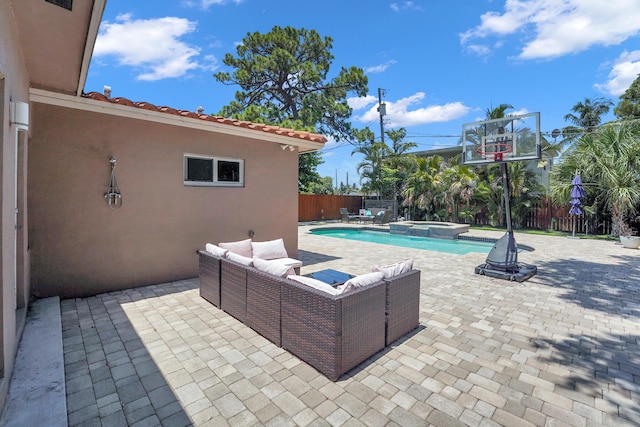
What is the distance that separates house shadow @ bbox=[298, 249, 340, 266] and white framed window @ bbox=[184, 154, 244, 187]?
2867 millimetres

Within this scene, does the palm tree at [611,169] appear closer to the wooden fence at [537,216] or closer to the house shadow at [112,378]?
the wooden fence at [537,216]

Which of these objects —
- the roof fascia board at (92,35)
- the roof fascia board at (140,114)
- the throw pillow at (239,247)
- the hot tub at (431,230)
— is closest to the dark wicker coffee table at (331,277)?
the throw pillow at (239,247)

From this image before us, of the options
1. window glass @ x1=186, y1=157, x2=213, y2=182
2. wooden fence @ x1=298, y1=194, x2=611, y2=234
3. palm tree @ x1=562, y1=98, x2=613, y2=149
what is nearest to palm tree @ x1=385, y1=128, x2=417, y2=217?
wooden fence @ x1=298, y1=194, x2=611, y2=234

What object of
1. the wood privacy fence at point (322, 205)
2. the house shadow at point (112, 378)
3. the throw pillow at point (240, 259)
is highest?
the wood privacy fence at point (322, 205)

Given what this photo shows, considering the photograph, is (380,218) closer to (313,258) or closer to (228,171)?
(313,258)

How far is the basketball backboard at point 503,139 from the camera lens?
6.74 meters

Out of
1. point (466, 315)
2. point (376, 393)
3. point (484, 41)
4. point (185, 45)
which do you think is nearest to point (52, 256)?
point (376, 393)

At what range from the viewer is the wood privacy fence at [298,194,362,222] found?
21.9 m

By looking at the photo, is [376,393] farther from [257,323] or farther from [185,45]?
[185,45]

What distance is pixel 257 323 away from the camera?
4055 millimetres

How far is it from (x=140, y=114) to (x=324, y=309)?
206 inches

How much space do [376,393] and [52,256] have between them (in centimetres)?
582

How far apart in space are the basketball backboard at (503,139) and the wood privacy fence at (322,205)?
14.7 metres

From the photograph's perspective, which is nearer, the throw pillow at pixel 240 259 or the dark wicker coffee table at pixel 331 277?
the throw pillow at pixel 240 259
